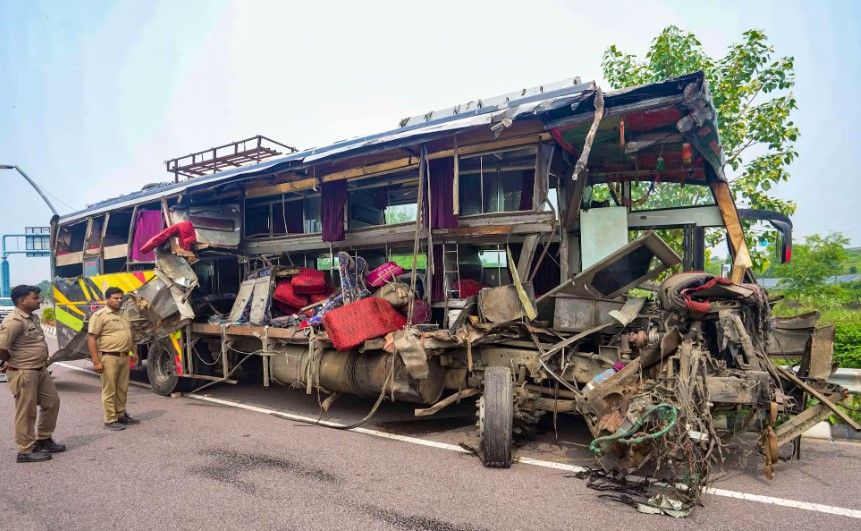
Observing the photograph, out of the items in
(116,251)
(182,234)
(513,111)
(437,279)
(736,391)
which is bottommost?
(736,391)

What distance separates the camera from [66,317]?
A: 32.0ft

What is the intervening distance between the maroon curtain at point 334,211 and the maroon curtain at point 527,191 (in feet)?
10.2

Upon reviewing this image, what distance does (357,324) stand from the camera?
564 cm

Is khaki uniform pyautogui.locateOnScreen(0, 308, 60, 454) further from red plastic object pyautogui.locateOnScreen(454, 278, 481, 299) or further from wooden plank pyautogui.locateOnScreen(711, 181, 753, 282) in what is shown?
wooden plank pyautogui.locateOnScreen(711, 181, 753, 282)

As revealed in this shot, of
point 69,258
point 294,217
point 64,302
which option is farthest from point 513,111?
point 69,258

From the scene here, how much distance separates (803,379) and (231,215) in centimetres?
934

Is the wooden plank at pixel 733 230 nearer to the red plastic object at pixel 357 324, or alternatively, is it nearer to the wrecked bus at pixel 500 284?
the wrecked bus at pixel 500 284

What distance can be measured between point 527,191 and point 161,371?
7.04 metres

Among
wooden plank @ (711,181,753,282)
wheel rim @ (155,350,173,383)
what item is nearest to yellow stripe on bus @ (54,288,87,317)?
wheel rim @ (155,350,173,383)

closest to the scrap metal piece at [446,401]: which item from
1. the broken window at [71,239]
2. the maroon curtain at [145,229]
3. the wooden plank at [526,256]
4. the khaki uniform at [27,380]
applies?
the wooden plank at [526,256]

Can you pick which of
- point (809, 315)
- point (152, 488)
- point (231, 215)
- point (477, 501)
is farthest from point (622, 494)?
point (231, 215)

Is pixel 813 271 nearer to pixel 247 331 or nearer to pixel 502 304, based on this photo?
pixel 502 304

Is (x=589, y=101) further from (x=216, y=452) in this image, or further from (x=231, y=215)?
(x=231, y=215)

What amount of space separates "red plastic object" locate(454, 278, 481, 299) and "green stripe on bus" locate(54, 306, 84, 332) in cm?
761
